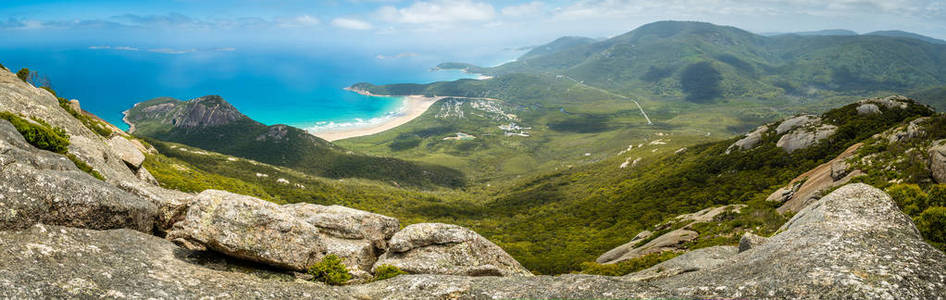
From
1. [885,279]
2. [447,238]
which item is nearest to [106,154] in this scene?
[447,238]

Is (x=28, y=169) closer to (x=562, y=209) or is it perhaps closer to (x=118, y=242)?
(x=118, y=242)

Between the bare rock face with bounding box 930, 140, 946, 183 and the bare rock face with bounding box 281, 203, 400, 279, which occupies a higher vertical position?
the bare rock face with bounding box 930, 140, 946, 183

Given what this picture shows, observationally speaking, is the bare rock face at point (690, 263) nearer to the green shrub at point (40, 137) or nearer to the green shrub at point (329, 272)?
the green shrub at point (329, 272)

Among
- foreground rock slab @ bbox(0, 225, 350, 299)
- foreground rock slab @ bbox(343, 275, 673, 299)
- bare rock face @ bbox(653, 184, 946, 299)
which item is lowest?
foreground rock slab @ bbox(343, 275, 673, 299)

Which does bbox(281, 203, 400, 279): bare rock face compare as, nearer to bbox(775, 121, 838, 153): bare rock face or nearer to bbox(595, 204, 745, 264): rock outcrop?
bbox(595, 204, 745, 264): rock outcrop

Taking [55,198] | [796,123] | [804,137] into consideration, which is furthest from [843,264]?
[796,123]

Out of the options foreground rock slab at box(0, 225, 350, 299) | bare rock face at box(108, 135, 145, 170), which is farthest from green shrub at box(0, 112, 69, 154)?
foreground rock slab at box(0, 225, 350, 299)

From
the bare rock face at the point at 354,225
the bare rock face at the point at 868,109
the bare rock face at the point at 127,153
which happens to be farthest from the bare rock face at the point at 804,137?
the bare rock face at the point at 127,153

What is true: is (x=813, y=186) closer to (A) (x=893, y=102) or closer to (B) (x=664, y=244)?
(B) (x=664, y=244)
